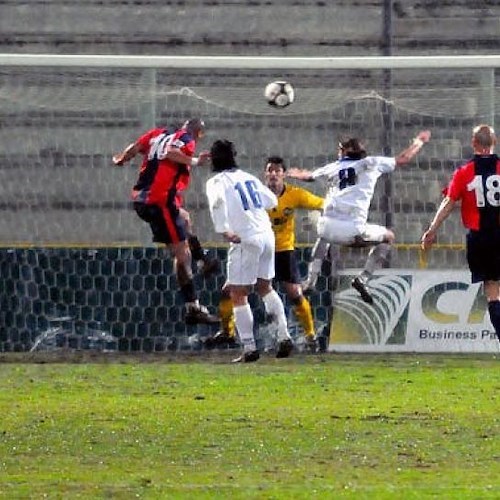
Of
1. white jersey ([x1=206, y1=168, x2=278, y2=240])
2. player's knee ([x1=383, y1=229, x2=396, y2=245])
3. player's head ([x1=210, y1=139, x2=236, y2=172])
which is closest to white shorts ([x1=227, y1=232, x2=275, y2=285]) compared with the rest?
white jersey ([x1=206, y1=168, x2=278, y2=240])

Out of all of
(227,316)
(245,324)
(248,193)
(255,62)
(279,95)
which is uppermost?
(255,62)

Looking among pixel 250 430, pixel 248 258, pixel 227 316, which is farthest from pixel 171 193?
pixel 250 430

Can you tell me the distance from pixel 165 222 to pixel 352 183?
5.70ft

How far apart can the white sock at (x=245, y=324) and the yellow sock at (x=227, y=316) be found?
150cm

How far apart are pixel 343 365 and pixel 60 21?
551cm

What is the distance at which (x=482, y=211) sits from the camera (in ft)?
45.6

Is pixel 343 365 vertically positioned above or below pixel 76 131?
below

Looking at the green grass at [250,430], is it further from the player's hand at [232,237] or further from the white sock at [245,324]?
the player's hand at [232,237]

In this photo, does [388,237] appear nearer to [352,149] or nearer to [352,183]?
[352,183]

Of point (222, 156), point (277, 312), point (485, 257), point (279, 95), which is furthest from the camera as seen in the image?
point (279, 95)

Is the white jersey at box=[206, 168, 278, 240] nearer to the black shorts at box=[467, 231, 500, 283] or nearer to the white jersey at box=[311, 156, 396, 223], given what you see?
the white jersey at box=[311, 156, 396, 223]

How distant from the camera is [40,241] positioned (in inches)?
691

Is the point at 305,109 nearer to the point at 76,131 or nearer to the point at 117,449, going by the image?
the point at 76,131

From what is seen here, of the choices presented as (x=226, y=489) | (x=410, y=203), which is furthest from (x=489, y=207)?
(x=226, y=489)
